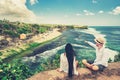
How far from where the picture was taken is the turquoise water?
9.05 metres

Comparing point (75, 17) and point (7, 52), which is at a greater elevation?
point (75, 17)

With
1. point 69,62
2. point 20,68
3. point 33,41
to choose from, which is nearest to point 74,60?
point 69,62

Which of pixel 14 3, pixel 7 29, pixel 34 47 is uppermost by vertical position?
pixel 14 3

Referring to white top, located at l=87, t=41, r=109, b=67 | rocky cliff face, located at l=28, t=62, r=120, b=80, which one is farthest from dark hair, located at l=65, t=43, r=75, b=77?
white top, located at l=87, t=41, r=109, b=67

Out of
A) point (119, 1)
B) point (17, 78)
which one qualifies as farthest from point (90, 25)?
point (17, 78)

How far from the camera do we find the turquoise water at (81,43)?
9.05 meters

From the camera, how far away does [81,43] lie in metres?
9.59

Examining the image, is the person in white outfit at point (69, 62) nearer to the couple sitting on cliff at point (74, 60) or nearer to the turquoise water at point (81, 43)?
the couple sitting on cliff at point (74, 60)

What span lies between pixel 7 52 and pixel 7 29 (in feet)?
2.84

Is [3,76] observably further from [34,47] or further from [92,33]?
[92,33]

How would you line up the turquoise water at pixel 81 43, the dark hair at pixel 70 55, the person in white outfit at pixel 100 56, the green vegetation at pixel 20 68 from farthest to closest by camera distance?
the turquoise water at pixel 81 43 < the green vegetation at pixel 20 68 < the person in white outfit at pixel 100 56 < the dark hair at pixel 70 55

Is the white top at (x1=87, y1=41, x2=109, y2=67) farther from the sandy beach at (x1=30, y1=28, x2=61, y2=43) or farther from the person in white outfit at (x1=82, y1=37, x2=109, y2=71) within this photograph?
the sandy beach at (x1=30, y1=28, x2=61, y2=43)

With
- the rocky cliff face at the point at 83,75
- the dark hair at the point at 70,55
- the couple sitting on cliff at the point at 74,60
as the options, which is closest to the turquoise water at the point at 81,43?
the rocky cliff face at the point at 83,75

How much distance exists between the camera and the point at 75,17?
9.91m
